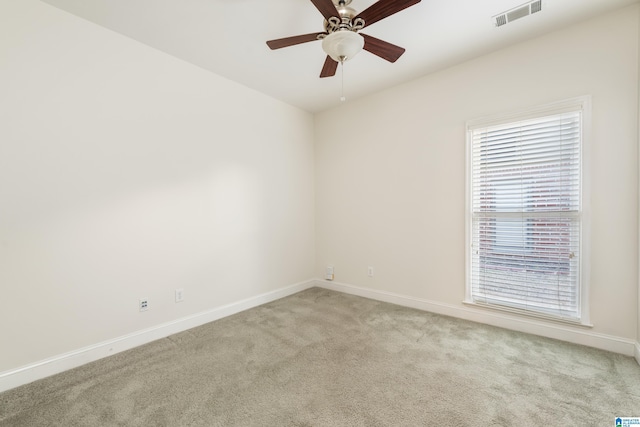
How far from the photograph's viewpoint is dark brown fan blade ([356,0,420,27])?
1586mm

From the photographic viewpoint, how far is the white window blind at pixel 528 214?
7.68 ft

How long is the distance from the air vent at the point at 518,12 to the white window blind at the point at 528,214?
0.85m

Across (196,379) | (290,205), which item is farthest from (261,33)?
(196,379)

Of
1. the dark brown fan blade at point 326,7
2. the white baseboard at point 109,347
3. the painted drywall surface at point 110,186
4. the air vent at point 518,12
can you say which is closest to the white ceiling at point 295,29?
the air vent at point 518,12

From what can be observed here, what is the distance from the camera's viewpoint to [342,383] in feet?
6.16

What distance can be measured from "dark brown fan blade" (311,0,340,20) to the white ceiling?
455 millimetres

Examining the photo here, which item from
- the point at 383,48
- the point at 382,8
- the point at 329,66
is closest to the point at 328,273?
the point at 329,66

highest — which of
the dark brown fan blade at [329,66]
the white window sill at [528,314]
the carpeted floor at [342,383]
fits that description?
the dark brown fan blade at [329,66]

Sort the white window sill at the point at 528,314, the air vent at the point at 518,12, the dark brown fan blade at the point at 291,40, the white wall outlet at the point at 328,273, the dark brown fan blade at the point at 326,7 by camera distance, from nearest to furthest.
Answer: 1. the dark brown fan blade at the point at 326,7
2. the dark brown fan blade at the point at 291,40
3. the air vent at the point at 518,12
4. the white window sill at the point at 528,314
5. the white wall outlet at the point at 328,273

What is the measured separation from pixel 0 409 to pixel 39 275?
0.82m

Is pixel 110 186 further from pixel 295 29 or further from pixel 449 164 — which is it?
pixel 449 164

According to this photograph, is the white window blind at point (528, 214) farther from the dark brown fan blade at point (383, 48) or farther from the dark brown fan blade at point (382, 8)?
the dark brown fan blade at point (382, 8)

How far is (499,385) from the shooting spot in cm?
183

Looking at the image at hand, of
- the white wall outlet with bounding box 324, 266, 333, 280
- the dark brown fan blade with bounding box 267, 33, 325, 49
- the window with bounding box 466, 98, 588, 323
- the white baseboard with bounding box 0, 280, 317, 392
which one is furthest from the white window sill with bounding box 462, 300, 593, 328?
the dark brown fan blade with bounding box 267, 33, 325, 49
